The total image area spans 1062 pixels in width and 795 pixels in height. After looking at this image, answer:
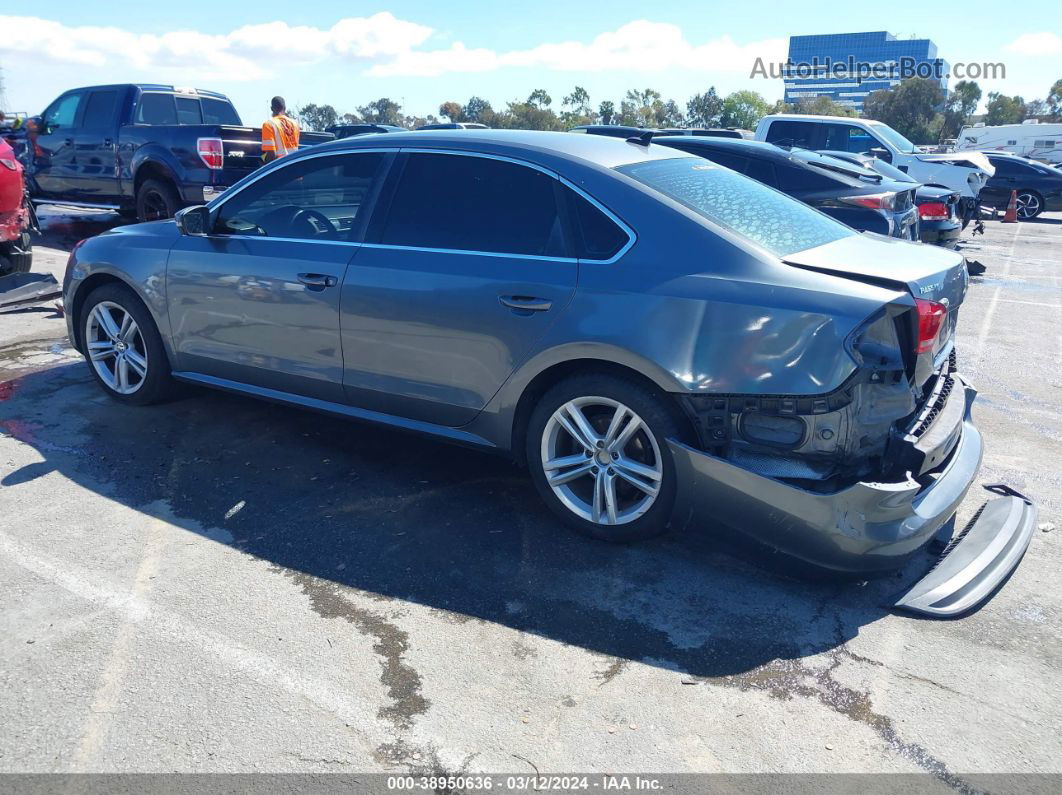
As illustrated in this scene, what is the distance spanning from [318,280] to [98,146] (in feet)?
31.0

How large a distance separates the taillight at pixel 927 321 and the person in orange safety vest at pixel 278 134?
8.73m

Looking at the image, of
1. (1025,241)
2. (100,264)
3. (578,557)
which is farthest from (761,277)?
(1025,241)

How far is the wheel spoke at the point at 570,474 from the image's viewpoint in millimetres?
3777

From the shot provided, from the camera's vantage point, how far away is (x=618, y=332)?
352 centimetres

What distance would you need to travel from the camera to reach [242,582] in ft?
11.5

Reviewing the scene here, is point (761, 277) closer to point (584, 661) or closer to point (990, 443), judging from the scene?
point (584, 661)

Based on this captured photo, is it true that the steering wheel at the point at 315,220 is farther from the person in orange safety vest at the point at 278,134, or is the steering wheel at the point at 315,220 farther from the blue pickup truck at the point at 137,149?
the blue pickup truck at the point at 137,149

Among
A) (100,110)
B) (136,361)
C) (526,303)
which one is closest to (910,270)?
(526,303)

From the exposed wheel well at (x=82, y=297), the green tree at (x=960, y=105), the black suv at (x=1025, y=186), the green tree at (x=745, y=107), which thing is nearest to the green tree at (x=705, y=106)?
the green tree at (x=745, y=107)

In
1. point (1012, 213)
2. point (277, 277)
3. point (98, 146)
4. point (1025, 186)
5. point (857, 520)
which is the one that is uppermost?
point (98, 146)

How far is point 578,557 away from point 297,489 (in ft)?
5.01

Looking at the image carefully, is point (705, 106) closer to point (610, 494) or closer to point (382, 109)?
point (382, 109)

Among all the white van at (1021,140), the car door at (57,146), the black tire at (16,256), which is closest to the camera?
the black tire at (16,256)

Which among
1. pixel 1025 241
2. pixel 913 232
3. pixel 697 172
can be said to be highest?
pixel 697 172
